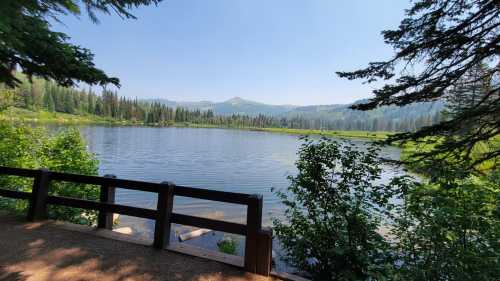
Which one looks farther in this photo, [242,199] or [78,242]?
[78,242]

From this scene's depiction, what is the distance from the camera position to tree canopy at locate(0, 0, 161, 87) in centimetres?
362

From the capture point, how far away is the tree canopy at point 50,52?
3.62 m

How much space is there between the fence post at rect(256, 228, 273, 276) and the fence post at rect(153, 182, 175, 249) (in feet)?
5.74

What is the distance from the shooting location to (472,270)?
13.1ft

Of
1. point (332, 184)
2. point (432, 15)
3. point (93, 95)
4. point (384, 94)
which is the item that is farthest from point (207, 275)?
point (93, 95)

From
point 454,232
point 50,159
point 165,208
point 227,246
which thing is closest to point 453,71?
point 454,232

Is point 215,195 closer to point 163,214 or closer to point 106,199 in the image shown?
point 163,214

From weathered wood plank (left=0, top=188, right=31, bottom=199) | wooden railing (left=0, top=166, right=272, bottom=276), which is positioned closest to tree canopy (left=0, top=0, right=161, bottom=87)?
wooden railing (left=0, top=166, right=272, bottom=276)

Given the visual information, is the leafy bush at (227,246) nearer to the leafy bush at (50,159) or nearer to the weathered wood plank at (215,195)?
the leafy bush at (50,159)

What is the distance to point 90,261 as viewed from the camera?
4398mm

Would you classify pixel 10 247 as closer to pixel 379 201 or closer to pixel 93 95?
pixel 379 201

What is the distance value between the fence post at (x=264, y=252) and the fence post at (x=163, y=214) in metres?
1.75

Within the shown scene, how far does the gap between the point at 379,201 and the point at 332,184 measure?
1.14 metres

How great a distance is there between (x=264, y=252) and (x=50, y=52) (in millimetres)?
4395
